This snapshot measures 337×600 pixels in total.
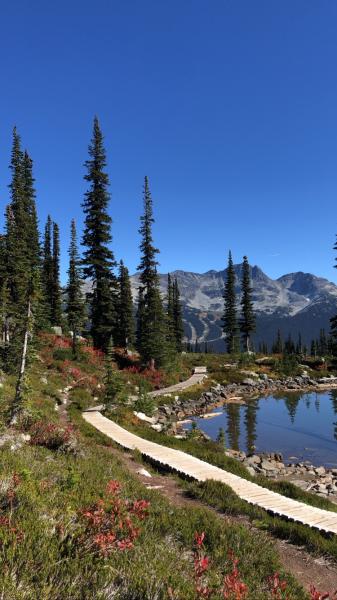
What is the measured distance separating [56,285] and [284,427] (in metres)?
42.1

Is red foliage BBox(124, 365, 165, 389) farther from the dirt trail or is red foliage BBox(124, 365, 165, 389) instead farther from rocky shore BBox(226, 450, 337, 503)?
the dirt trail

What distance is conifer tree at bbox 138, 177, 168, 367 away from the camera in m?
40.6

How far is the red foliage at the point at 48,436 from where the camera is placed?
1214 cm

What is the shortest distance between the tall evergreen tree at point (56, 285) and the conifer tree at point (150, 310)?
17525mm

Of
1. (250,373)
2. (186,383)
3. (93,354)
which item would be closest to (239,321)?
(250,373)

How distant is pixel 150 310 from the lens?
137 feet

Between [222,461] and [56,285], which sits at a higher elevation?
[56,285]

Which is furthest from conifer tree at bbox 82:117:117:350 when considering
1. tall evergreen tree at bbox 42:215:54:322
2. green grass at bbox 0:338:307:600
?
green grass at bbox 0:338:307:600

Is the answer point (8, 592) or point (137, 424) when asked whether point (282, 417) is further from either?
point (8, 592)

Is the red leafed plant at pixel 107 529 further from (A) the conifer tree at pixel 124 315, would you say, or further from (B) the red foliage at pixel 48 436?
(A) the conifer tree at pixel 124 315

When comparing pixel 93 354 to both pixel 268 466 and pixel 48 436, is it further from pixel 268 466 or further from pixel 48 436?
pixel 48 436

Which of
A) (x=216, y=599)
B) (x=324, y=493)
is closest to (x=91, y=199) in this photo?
(x=324, y=493)

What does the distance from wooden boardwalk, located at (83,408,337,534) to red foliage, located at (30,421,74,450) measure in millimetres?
3667

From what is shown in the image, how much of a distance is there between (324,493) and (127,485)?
9.66 meters
